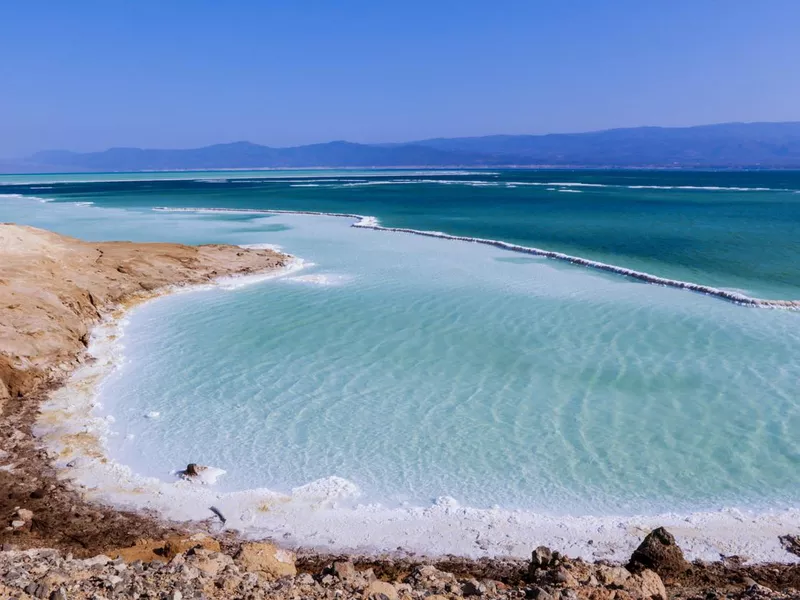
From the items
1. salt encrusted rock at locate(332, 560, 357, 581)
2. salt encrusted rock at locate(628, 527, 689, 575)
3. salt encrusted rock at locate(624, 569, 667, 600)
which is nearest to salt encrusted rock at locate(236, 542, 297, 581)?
salt encrusted rock at locate(332, 560, 357, 581)

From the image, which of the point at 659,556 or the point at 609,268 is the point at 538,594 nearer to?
the point at 659,556

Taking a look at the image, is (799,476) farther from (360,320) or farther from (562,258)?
(562,258)

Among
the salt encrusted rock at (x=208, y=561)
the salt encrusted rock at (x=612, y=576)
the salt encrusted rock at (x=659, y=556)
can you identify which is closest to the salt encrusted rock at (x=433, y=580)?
the salt encrusted rock at (x=612, y=576)

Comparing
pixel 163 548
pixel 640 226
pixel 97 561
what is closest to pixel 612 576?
pixel 163 548

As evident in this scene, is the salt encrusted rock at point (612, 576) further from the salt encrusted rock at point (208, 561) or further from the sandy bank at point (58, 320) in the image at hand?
the sandy bank at point (58, 320)

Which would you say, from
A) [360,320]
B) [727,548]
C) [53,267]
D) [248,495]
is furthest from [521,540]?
→ [53,267]

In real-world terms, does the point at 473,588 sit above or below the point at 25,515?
above
